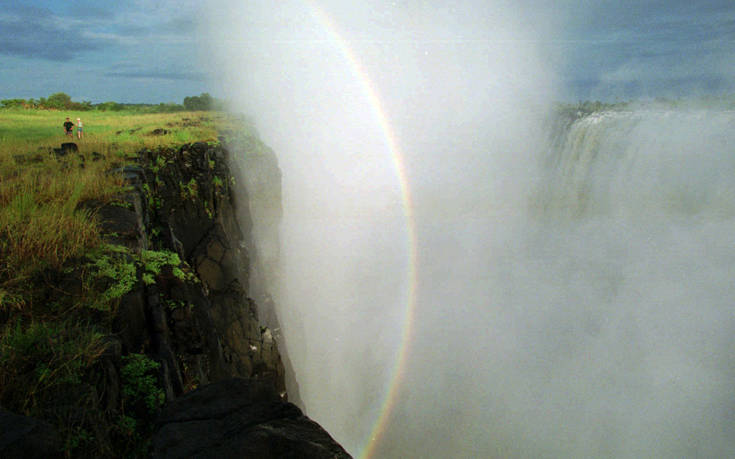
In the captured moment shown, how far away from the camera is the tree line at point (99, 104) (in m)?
35.8

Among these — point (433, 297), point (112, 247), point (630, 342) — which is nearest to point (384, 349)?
point (433, 297)

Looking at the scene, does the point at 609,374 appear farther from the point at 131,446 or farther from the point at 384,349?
the point at 131,446

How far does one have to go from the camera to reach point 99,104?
4634cm

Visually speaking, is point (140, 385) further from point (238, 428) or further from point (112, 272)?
point (238, 428)

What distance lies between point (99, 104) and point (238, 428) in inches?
2210

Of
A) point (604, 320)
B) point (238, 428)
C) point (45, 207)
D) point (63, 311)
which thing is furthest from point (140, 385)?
point (604, 320)

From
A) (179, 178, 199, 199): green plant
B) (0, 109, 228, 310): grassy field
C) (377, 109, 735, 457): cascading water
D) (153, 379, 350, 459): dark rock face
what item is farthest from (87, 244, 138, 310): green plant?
(377, 109, 735, 457): cascading water

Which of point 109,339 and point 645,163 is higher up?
point 645,163

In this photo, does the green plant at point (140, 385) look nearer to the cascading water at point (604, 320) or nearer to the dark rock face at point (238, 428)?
the dark rock face at point (238, 428)

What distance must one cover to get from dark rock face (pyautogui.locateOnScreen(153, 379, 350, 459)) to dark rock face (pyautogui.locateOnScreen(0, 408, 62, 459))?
1.78 ft

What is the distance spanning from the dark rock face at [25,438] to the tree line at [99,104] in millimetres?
42401

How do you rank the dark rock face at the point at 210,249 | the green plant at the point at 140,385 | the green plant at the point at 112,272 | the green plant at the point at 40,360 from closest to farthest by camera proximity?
the green plant at the point at 40,360 < the green plant at the point at 140,385 < the green plant at the point at 112,272 < the dark rock face at the point at 210,249

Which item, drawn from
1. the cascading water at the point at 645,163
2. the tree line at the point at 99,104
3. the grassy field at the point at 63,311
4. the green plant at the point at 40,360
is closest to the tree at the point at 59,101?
the tree line at the point at 99,104

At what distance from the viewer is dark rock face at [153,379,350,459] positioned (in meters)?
2.17
